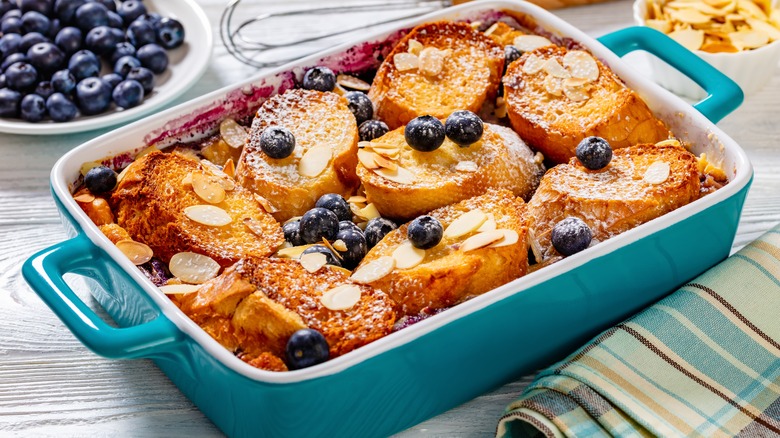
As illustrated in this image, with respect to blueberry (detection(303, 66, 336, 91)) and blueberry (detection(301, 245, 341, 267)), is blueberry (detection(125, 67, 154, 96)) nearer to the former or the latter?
blueberry (detection(303, 66, 336, 91))

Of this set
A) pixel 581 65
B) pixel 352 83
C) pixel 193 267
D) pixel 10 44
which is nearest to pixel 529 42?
pixel 581 65

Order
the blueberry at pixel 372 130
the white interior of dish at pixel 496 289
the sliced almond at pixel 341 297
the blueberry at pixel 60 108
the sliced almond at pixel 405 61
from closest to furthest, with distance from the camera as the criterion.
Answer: the white interior of dish at pixel 496 289
the sliced almond at pixel 341 297
the blueberry at pixel 372 130
the sliced almond at pixel 405 61
the blueberry at pixel 60 108

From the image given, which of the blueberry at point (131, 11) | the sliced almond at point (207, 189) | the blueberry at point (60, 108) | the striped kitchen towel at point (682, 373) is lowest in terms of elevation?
the striped kitchen towel at point (682, 373)

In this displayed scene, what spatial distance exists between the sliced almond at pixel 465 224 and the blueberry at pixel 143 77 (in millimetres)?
1140

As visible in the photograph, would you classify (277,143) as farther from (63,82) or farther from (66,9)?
(66,9)

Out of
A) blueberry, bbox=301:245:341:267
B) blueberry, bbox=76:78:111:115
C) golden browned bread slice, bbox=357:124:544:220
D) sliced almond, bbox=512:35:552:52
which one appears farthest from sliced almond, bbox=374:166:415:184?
blueberry, bbox=76:78:111:115

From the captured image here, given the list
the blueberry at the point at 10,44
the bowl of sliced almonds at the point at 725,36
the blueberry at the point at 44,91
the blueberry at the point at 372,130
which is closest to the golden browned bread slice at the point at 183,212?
the blueberry at the point at 372,130

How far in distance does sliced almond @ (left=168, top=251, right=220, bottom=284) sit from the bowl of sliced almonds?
1.45 m

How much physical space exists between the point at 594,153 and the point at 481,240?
34cm

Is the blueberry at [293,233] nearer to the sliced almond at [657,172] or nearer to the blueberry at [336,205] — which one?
the blueberry at [336,205]

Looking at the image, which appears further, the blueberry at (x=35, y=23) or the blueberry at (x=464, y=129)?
the blueberry at (x=35, y=23)

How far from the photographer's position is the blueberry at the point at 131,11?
2.81m

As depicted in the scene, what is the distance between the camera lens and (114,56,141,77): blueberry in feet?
8.57

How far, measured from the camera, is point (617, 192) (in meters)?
1.86
